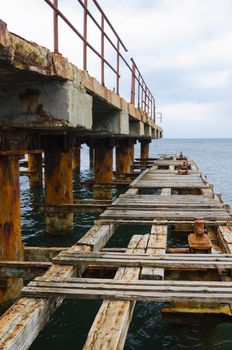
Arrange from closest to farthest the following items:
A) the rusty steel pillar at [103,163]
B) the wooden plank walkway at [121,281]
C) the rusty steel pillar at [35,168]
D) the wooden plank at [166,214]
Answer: the wooden plank walkway at [121,281] → the wooden plank at [166,214] → the rusty steel pillar at [103,163] → the rusty steel pillar at [35,168]

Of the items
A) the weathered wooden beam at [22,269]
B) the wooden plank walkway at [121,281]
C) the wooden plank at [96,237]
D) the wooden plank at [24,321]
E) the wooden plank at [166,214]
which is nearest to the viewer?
the wooden plank at [24,321]

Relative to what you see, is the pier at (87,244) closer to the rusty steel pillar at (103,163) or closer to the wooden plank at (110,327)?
the wooden plank at (110,327)

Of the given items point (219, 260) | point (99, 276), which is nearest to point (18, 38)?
point (99, 276)

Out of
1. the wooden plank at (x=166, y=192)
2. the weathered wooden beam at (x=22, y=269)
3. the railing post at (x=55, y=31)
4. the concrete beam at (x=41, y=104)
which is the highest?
the railing post at (x=55, y=31)

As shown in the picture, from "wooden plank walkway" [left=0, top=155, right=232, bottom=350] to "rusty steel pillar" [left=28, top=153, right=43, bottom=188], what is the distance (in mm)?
13132

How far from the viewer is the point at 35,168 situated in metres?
19.3

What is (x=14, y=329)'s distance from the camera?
261cm

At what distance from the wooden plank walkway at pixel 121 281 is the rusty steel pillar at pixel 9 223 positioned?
1.18m

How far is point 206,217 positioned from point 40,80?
3263 mm

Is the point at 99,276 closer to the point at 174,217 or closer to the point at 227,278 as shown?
the point at 227,278

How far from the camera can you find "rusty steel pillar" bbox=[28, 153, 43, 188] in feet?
62.1

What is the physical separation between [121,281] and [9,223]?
308 cm

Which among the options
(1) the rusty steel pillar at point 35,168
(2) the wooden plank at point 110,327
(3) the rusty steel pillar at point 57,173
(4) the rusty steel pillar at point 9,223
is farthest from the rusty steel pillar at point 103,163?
(2) the wooden plank at point 110,327

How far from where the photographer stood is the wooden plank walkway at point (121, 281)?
272cm
